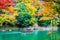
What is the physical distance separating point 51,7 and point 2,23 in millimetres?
16706

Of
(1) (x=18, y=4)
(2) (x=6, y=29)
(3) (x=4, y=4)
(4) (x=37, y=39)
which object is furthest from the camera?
(1) (x=18, y=4)

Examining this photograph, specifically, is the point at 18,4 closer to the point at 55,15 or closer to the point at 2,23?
the point at 2,23

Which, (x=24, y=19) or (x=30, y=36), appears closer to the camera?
(x=30, y=36)

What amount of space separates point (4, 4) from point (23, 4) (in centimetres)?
1777

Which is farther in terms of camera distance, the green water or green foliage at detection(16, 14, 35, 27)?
green foliage at detection(16, 14, 35, 27)

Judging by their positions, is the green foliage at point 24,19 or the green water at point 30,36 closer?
the green water at point 30,36

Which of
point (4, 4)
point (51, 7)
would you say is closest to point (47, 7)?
point (51, 7)

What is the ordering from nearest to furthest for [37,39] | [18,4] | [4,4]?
[4,4] → [37,39] → [18,4]

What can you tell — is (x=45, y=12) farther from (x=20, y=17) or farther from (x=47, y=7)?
(x=20, y=17)

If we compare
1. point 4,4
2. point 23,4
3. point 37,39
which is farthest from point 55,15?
point 23,4

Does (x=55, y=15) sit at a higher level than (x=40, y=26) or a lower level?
higher

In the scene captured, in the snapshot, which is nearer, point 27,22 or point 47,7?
point 47,7

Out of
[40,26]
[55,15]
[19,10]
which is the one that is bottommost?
[40,26]

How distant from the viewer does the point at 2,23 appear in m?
25.7
